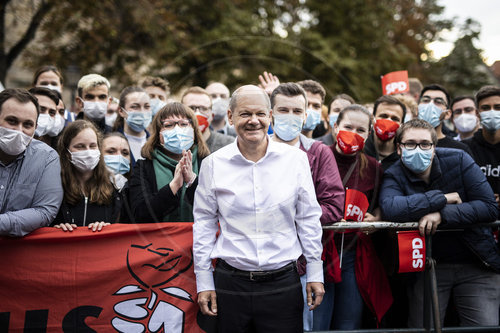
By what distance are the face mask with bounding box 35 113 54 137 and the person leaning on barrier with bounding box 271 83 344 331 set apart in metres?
2.39

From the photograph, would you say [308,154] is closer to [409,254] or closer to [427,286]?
[409,254]

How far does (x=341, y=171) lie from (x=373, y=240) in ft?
2.33

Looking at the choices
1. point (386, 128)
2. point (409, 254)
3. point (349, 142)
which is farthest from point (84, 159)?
point (386, 128)

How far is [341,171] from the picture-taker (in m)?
4.50

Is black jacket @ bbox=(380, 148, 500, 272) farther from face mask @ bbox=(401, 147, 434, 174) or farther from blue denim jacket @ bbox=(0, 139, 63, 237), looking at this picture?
blue denim jacket @ bbox=(0, 139, 63, 237)

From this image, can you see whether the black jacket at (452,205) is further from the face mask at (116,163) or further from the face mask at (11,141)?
→ the face mask at (11,141)

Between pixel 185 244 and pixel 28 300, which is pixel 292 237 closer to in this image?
pixel 185 244

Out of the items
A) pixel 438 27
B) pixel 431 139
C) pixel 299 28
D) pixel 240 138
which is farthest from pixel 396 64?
pixel 240 138

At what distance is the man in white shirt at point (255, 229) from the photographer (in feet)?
10.8

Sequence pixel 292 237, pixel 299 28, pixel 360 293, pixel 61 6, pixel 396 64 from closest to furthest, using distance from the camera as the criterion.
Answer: pixel 292 237 → pixel 360 293 → pixel 61 6 → pixel 299 28 → pixel 396 64

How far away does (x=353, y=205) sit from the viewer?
4.21 metres

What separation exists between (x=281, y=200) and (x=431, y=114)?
3.12 meters

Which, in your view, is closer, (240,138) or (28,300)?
(240,138)

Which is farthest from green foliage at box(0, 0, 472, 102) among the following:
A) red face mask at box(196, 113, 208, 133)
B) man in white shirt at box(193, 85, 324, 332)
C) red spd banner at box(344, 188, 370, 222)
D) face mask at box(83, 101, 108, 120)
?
man in white shirt at box(193, 85, 324, 332)
